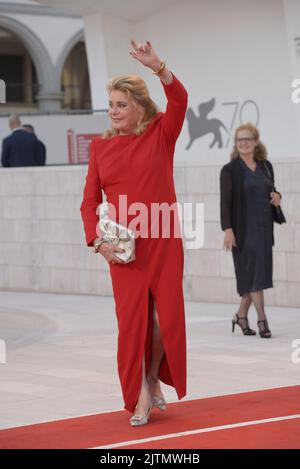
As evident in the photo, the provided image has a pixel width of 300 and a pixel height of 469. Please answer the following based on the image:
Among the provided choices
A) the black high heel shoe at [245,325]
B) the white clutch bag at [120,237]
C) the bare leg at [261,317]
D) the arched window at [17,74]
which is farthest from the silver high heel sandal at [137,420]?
the arched window at [17,74]

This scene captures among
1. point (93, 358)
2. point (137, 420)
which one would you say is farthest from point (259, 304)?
point (137, 420)

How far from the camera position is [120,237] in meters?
7.36

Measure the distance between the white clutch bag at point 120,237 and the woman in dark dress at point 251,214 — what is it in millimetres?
4387

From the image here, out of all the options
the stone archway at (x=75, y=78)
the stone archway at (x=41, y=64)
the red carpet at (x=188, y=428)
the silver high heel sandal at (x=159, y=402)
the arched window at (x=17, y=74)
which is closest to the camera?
the red carpet at (x=188, y=428)

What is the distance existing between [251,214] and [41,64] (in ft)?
129

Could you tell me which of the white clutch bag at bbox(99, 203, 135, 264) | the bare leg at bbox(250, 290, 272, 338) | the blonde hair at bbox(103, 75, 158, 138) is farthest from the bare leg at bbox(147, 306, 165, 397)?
the bare leg at bbox(250, 290, 272, 338)

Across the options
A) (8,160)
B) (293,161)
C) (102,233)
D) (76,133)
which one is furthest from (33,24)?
(102,233)

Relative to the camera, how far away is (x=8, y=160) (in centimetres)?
1955

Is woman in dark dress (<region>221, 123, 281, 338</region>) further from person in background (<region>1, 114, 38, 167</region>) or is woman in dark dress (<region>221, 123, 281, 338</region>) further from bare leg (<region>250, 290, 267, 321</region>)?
person in background (<region>1, 114, 38, 167</region>)

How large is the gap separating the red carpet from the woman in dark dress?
11.6ft

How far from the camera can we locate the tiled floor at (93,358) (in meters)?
8.44

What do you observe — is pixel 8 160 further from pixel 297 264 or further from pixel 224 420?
pixel 224 420

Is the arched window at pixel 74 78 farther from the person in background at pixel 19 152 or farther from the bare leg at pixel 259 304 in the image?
the bare leg at pixel 259 304

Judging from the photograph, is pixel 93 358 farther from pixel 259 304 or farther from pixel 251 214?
pixel 251 214
